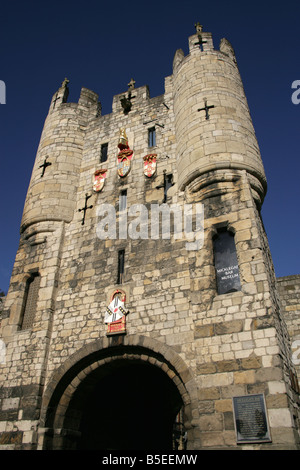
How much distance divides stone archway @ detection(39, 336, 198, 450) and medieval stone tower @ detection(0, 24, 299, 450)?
0.04 m

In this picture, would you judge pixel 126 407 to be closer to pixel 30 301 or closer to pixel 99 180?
pixel 30 301

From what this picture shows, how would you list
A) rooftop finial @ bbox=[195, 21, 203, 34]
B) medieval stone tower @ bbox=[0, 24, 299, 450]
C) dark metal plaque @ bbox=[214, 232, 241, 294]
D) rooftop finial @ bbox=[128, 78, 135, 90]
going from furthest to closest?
rooftop finial @ bbox=[128, 78, 135, 90] < rooftop finial @ bbox=[195, 21, 203, 34] < dark metal plaque @ bbox=[214, 232, 241, 294] < medieval stone tower @ bbox=[0, 24, 299, 450]

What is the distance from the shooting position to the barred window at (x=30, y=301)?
916cm

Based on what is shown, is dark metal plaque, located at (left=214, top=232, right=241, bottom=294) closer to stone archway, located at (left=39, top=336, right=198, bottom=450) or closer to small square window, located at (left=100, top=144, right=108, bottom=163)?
stone archway, located at (left=39, top=336, right=198, bottom=450)


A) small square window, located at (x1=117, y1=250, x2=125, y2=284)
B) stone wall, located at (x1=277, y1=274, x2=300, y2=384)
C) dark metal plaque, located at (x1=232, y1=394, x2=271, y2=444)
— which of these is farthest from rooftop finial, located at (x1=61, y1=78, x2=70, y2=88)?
dark metal plaque, located at (x1=232, y1=394, x2=271, y2=444)

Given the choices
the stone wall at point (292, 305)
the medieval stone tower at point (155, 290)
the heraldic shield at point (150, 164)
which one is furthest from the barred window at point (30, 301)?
the stone wall at point (292, 305)

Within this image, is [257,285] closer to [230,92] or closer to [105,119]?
[230,92]

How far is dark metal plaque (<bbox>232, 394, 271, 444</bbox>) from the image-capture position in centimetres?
556

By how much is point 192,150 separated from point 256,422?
5.99 m

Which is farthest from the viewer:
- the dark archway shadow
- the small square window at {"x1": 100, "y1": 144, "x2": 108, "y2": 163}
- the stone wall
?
the small square window at {"x1": 100, "y1": 144, "x2": 108, "y2": 163}

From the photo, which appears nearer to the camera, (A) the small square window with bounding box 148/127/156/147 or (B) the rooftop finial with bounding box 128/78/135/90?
(A) the small square window with bounding box 148/127/156/147

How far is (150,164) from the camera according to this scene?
10.2 meters

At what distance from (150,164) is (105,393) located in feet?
20.3

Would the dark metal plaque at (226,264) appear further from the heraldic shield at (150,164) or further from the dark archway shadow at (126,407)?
the heraldic shield at (150,164)
